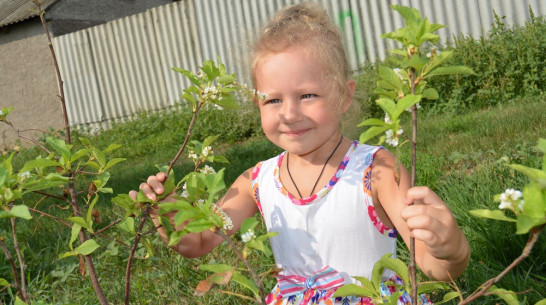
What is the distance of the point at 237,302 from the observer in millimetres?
2328

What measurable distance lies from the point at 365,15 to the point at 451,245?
7022 mm

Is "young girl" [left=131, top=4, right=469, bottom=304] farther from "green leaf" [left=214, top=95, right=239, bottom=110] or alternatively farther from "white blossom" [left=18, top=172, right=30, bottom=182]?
"white blossom" [left=18, top=172, right=30, bottom=182]

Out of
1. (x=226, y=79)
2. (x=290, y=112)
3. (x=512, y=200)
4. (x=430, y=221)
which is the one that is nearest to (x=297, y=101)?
(x=290, y=112)

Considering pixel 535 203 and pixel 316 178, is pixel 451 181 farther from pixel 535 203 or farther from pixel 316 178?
pixel 535 203

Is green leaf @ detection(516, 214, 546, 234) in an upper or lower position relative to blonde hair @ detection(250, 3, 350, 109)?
lower

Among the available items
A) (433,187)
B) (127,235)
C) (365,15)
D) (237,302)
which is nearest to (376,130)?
(237,302)

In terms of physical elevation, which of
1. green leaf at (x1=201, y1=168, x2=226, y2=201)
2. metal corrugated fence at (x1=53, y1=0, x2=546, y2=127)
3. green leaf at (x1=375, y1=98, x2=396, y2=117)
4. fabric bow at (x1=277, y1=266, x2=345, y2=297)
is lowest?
fabric bow at (x1=277, y1=266, x2=345, y2=297)

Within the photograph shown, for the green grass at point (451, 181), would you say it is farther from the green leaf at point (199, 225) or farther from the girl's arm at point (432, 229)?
the green leaf at point (199, 225)

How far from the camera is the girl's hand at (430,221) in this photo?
1.08m

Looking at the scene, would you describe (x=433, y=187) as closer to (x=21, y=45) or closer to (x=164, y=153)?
(x=164, y=153)

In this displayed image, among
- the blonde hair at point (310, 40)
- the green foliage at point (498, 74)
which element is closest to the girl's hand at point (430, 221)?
the blonde hair at point (310, 40)

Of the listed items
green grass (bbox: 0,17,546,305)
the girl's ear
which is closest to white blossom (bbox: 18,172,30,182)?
green grass (bbox: 0,17,546,305)

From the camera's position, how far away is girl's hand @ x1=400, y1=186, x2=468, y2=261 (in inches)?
42.6

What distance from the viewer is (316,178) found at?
1849 mm
